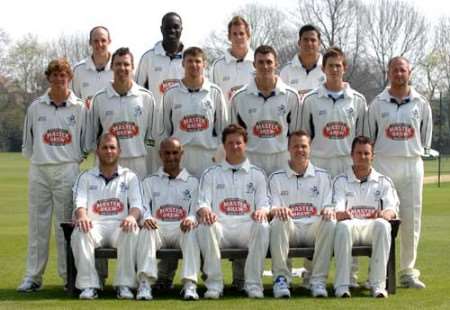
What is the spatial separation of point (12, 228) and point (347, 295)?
31.6ft

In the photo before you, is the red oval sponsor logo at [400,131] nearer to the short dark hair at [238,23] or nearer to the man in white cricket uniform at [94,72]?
the short dark hair at [238,23]

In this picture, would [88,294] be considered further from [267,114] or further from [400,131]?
[400,131]

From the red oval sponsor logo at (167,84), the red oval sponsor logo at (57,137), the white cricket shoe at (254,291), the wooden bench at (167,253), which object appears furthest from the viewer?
the red oval sponsor logo at (167,84)

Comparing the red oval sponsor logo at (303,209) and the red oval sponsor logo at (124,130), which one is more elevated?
the red oval sponsor logo at (124,130)

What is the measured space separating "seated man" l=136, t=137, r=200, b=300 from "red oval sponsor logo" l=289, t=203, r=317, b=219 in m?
0.99

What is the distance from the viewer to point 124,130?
9680mm

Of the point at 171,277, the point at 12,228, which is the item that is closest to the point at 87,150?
the point at 171,277

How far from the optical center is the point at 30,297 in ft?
29.5

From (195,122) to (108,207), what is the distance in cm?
130

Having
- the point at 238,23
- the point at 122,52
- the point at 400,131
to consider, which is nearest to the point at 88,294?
the point at 122,52

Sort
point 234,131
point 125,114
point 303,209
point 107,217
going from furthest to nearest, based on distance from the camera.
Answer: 1. point 125,114
2. point 303,209
3. point 107,217
4. point 234,131

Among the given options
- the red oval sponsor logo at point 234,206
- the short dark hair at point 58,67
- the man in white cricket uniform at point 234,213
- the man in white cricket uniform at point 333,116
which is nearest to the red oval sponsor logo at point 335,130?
the man in white cricket uniform at point 333,116

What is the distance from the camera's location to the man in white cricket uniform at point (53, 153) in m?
9.59

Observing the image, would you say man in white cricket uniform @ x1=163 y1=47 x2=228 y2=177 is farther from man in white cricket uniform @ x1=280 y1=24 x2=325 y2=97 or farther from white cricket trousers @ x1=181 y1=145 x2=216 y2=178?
man in white cricket uniform @ x1=280 y1=24 x2=325 y2=97
